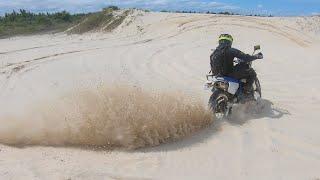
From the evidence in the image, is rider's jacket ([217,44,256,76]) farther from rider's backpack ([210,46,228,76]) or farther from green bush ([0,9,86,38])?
green bush ([0,9,86,38])

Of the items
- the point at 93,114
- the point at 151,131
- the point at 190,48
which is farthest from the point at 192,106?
the point at 190,48

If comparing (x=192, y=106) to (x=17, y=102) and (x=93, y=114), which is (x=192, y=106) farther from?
(x=17, y=102)

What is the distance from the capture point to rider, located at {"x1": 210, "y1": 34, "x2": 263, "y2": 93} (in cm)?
984

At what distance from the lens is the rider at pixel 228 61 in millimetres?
9844

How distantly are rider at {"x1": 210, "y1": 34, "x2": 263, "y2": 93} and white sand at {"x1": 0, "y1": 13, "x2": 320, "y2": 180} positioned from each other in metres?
0.82

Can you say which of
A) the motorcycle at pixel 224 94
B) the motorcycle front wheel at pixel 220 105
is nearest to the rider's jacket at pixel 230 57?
the motorcycle at pixel 224 94

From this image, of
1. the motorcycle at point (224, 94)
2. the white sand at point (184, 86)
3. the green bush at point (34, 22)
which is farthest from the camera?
the green bush at point (34, 22)

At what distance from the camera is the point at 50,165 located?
7.61 m

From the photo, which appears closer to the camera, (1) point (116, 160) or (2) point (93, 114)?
(1) point (116, 160)

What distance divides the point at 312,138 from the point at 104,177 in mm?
3489

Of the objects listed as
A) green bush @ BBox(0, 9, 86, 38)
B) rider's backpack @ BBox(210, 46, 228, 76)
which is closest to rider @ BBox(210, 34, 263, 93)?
rider's backpack @ BBox(210, 46, 228, 76)

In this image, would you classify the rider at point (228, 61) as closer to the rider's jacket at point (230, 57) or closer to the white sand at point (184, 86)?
the rider's jacket at point (230, 57)

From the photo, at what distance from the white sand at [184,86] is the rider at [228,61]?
0.82 metres

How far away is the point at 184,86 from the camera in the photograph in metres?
14.3
